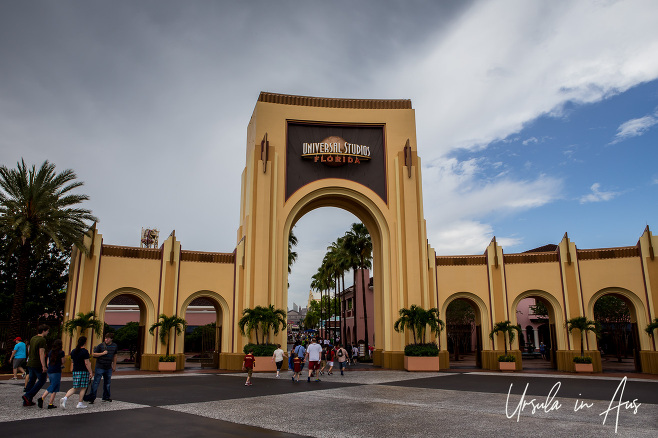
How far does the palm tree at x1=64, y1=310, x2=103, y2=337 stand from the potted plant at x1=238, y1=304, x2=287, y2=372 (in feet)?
24.5

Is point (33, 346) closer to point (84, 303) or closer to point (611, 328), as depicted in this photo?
point (84, 303)

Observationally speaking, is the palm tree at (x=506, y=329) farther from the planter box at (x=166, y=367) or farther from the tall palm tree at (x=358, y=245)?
the planter box at (x=166, y=367)

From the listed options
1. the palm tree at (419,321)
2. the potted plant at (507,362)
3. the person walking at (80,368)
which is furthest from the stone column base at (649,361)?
the person walking at (80,368)

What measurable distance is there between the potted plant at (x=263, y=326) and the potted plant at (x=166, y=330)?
3466 millimetres

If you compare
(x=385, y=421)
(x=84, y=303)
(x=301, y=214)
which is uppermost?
(x=301, y=214)

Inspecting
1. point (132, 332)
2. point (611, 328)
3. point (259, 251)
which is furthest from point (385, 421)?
point (611, 328)

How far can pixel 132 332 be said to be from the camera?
144 ft

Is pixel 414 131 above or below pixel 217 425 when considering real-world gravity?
above

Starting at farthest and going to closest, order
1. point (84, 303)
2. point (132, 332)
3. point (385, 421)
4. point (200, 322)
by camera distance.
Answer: point (200, 322) < point (132, 332) < point (84, 303) < point (385, 421)

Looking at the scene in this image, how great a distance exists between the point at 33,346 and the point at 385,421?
8915 mm

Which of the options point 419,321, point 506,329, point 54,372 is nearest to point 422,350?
point 419,321

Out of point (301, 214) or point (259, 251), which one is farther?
point (301, 214)

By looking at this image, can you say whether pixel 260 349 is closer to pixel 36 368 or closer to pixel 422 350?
pixel 422 350

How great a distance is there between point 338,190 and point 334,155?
232 centimetres
